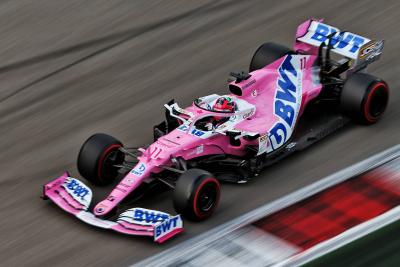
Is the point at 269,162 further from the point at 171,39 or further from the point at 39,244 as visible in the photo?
the point at 171,39

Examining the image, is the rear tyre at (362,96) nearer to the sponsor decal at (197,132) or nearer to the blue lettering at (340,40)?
the blue lettering at (340,40)

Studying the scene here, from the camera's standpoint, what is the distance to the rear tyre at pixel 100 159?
Answer: 13312 millimetres

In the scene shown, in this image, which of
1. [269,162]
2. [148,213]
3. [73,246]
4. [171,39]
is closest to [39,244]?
[73,246]

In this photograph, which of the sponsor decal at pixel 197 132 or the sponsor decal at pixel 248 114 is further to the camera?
the sponsor decal at pixel 248 114

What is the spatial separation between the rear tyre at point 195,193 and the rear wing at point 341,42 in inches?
147

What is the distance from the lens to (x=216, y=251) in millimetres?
11906

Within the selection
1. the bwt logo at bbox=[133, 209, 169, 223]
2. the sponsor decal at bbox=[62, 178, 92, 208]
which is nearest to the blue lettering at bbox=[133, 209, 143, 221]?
the bwt logo at bbox=[133, 209, 169, 223]

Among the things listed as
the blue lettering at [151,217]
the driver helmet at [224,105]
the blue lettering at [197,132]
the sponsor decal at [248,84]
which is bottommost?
the blue lettering at [151,217]

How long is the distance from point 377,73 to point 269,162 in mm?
3633

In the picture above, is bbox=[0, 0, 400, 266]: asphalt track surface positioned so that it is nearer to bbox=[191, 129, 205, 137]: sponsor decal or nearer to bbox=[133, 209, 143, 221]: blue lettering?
bbox=[133, 209, 143, 221]: blue lettering

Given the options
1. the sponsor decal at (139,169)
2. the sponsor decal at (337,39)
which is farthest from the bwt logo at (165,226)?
the sponsor decal at (337,39)

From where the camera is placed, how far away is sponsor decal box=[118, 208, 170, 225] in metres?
12.2

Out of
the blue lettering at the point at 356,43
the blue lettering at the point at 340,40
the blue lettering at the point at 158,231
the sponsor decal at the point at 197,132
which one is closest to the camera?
the blue lettering at the point at 158,231

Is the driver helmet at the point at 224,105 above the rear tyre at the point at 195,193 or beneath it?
above
